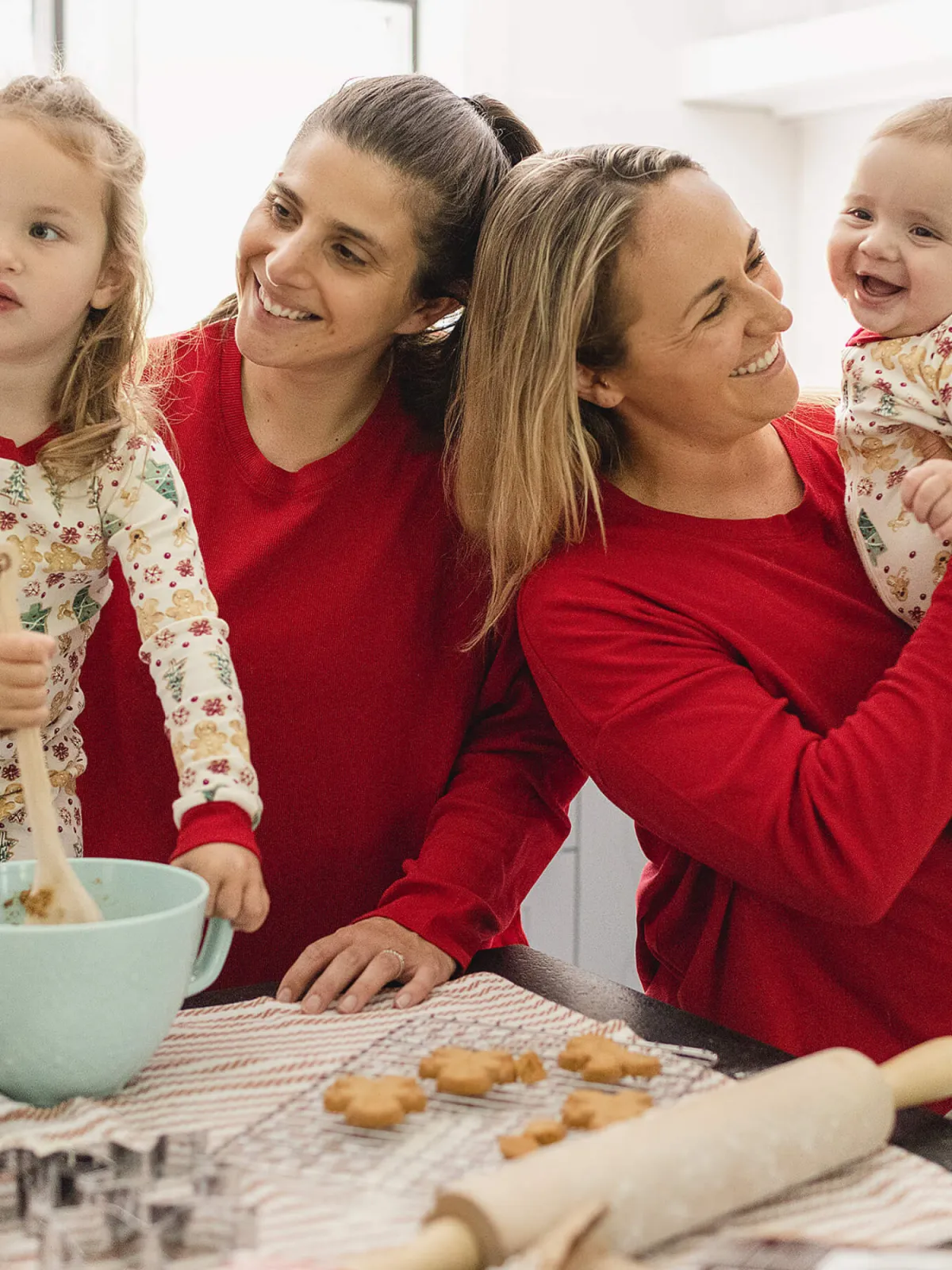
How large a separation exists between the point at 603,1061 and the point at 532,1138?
0.11m

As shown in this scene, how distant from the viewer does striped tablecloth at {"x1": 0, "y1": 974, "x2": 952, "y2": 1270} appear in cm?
73

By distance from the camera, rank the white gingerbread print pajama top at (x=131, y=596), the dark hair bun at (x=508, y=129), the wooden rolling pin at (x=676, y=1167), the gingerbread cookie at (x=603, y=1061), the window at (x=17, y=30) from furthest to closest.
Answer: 1. the window at (x=17, y=30)
2. the dark hair bun at (x=508, y=129)
3. the white gingerbread print pajama top at (x=131, y=596)
4. the gingerbread cookie at (x=603, y=1061)
5. the wooden rolling pin at (x=676, y=1167)

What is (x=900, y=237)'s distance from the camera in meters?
1.27

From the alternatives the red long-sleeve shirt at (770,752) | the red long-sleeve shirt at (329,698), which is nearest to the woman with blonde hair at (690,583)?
the red long-sleeve shirt at (770,752)

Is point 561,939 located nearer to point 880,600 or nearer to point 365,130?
point 880,600

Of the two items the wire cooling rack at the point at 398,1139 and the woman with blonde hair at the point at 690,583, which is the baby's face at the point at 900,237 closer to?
the woman with blonde hair at the point at 690,583

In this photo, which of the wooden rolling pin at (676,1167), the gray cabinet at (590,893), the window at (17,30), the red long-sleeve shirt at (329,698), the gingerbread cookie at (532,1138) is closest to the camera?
the wooden rolling pin at (676,1167)

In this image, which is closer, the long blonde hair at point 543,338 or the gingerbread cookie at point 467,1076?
the gingerbread cookie at point 467,1076

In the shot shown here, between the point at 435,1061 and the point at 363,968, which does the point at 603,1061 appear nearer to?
the point at 435,1061

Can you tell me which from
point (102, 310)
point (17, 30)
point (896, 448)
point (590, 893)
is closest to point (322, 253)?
point (102, 310)

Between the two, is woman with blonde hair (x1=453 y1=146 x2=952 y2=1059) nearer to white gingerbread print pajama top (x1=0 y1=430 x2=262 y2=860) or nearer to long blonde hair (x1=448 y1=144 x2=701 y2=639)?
long blonde hair (x1=448 y1=144 x2=701 y2=639)

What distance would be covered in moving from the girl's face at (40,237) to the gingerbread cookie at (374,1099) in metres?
0.69

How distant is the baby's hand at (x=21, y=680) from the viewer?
928 millimetres

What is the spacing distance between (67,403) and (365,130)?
0.38 metres
